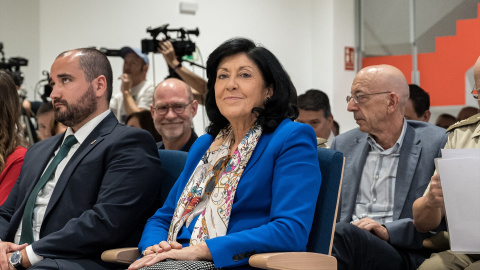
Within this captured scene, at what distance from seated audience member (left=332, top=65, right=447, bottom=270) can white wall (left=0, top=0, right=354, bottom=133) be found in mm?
4200

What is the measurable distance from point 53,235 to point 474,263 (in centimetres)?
156

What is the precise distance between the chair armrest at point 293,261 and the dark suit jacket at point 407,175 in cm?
63

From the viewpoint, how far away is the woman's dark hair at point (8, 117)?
125 inches

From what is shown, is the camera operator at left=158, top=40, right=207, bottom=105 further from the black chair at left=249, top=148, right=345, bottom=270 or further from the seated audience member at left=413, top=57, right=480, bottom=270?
the black chair at left=249, top=148, right=345, bottom=270

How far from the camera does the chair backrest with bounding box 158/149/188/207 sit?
2717 mm

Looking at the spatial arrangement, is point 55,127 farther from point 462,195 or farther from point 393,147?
point 462,195

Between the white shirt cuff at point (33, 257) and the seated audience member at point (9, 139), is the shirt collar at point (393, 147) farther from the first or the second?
the seated audience member at point (9, 139)

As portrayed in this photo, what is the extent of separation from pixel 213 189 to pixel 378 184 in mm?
1004

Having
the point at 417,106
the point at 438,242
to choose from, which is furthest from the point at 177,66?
the point at 438,242

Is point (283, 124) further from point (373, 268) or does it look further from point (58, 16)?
point (58, 16)

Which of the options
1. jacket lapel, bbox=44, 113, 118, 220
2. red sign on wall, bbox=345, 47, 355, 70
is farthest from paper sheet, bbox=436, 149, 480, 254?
red sign on wall, bbox=345, 47, 355, 70

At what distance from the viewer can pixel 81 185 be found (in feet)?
8.39

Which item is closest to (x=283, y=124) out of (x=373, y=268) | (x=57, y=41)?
(x=373, y=268)

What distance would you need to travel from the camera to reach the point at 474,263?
223 centimetres
